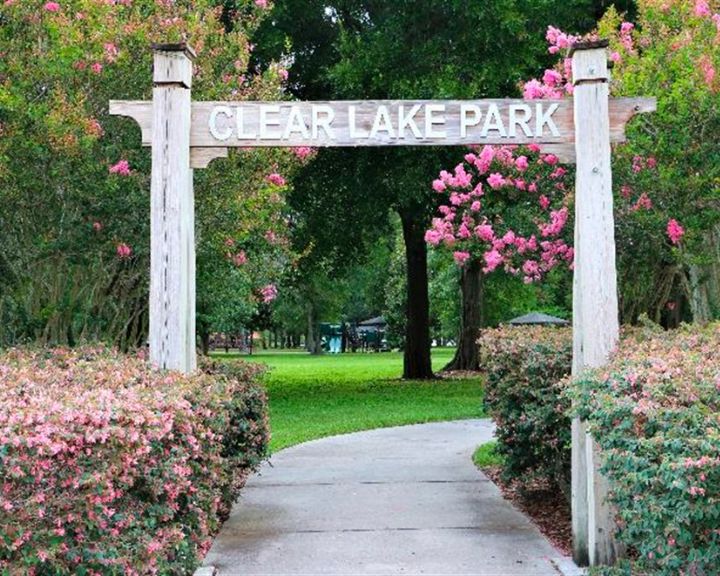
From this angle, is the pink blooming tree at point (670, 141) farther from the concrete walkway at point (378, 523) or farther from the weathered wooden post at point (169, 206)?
the weathered wooden post at point (169, 206)

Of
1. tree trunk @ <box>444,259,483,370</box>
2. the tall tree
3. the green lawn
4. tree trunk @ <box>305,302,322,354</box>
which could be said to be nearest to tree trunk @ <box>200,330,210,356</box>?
tree trunk @ <box>444,259,483,370</box>

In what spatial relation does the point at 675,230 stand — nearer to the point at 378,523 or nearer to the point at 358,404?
the point at 378,523

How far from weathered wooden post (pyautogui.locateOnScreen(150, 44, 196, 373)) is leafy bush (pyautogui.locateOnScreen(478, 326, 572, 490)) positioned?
2458mm

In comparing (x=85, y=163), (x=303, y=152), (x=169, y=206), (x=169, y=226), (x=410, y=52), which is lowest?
(x=169, y=226)

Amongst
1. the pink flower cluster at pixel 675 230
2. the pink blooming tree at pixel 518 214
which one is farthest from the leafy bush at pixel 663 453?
the pink blooming tree at pixel 518 214

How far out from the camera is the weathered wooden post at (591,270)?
5746 mm

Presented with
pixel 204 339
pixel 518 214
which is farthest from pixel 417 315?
pixel 204 339

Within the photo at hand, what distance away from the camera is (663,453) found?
12.8 ft

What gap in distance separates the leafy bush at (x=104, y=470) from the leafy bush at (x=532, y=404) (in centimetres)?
238

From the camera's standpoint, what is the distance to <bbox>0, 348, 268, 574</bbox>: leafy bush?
12.2ft

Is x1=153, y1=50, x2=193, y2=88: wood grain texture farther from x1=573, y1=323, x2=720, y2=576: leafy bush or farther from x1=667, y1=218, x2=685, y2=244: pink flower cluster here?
x1=667, y1=218, x2=685, y2=244: pink flower cluster

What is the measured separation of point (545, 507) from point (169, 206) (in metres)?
3.92

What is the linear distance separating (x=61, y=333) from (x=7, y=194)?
1943mm

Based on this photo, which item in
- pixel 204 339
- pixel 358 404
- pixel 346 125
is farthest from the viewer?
pixel 204 339
